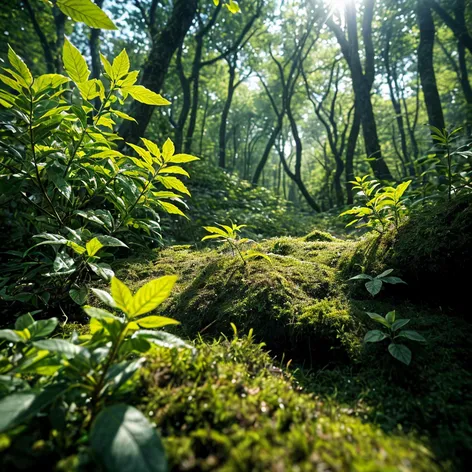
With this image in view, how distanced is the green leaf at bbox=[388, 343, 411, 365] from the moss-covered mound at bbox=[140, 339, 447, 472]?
39cm

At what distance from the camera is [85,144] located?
2.18 m

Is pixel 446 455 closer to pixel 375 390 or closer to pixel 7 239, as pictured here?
pixel 375 390

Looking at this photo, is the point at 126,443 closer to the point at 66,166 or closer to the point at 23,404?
the point at 23,404

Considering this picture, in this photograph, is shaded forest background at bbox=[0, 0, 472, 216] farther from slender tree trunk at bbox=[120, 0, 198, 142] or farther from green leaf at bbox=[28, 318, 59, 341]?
green leaf at bbox=[28, 318, 59, 341]

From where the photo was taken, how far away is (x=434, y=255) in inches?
76.9

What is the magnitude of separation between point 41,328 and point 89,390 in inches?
14.6

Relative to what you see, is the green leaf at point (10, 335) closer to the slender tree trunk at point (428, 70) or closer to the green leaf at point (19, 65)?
the green leaf at point (19, 65)

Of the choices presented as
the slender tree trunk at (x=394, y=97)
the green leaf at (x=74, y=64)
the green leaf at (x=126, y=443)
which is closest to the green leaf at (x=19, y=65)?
the green leaf at (x=74, y=64)

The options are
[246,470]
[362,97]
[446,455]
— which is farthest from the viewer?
[362,97]

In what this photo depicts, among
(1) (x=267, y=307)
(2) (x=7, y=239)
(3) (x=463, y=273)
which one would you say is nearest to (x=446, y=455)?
(1) (x=267, y=307)

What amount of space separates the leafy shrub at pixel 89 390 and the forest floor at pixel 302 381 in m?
0.14

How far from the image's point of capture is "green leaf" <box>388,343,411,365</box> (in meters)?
1.38

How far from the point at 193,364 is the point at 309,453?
0.58m

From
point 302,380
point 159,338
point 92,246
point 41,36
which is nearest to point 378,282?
point 302,380
